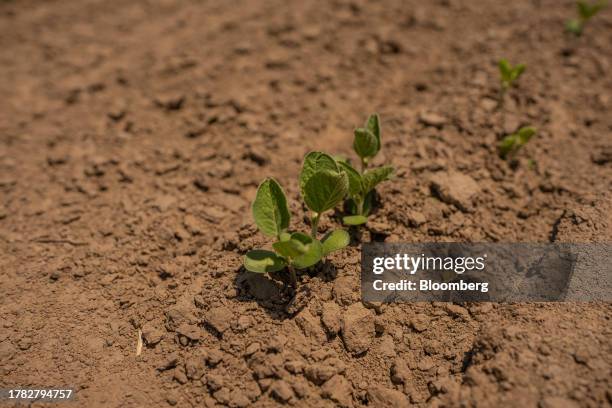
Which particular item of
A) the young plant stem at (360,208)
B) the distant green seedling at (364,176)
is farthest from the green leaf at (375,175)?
the young plant stem at (360,208)

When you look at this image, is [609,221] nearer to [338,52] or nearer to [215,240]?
[215,240]

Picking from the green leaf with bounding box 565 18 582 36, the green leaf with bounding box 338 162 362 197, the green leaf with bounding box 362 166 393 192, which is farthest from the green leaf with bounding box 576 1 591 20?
the green leaf with bounding box 338 162 362 197

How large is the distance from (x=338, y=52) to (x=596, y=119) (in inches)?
71.3

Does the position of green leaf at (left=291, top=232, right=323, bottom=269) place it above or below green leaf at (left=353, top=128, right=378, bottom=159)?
below

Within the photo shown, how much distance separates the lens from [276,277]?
7.32 ft

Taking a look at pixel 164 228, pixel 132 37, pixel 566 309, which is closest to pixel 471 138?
pixel 566 309

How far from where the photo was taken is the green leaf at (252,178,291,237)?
7.13ft

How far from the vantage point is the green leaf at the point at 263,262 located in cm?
210

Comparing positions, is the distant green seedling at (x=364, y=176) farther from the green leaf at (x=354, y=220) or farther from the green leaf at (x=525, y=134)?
the green leaf at (x=525, y=134)

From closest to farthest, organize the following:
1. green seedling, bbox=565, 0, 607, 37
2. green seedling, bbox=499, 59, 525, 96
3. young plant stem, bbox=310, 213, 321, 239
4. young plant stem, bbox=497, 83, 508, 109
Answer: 1. young plant stem, bbox=310, 213, 321, 239
2. green seedling, bbox=499, 59, 525, 96
3. young plant stem, bbox=497, 83, 508, 109
4. green seedling, bbox=565, 0, 607, 37

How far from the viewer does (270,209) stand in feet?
7.18

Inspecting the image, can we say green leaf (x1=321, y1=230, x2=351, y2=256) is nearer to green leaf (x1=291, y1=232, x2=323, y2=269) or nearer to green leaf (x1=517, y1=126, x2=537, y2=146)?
green leaf (x1=291, y1=232, x2=323, y2=269)

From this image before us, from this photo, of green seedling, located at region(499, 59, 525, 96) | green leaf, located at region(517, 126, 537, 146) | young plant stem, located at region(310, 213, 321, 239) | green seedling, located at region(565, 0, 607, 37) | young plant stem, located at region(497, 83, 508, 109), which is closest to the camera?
young plant stem, located at region(310, 213, 321, 239)

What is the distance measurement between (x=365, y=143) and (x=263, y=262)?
78 centimetres
